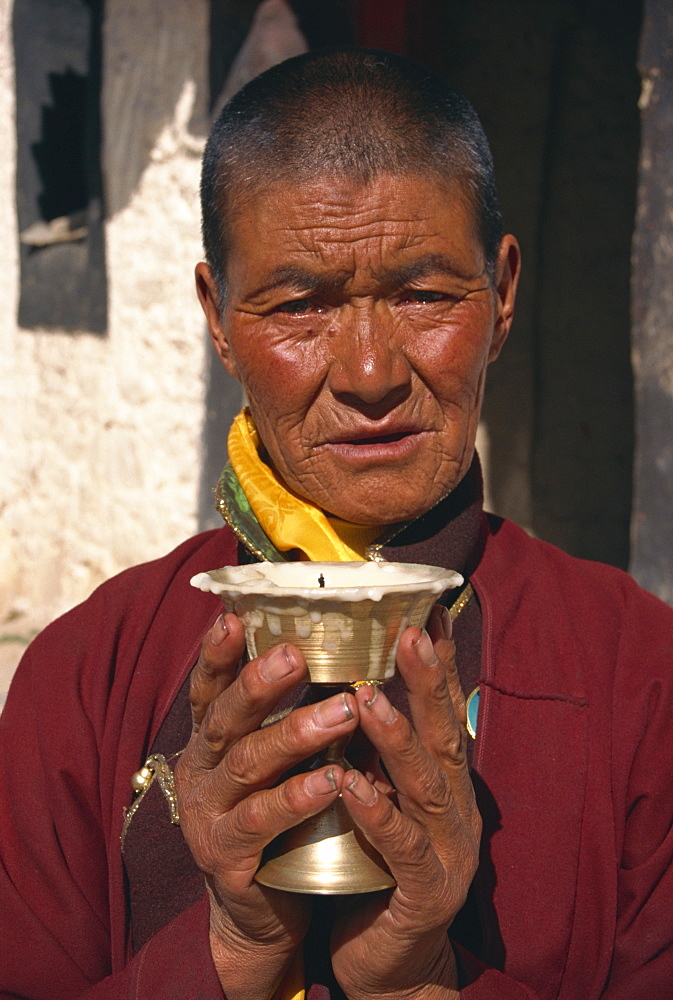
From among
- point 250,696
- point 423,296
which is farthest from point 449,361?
point 250,696

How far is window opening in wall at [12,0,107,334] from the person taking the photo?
6.39 m

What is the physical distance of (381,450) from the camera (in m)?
1.88

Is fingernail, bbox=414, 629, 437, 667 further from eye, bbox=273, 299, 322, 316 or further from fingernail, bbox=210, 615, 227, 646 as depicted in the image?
eye, bbox=273, 299, 322, 316

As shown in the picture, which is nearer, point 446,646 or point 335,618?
point 335,618

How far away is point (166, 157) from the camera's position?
5633 millimetres

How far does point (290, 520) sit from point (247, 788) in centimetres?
66

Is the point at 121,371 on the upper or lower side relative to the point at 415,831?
upper

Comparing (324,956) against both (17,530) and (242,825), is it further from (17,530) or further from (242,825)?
(17,530)

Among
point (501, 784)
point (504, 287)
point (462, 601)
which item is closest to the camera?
point (501, 784)

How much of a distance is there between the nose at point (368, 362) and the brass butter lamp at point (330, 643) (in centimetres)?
41

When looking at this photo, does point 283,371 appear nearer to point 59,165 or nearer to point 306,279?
point 306,279

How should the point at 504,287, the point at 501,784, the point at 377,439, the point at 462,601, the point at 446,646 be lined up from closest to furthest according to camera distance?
the point at 446,646 → the point at 501,784 → the point at 377,439 → the point at 462,601 → the point at 504,287

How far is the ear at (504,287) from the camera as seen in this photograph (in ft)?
6.84

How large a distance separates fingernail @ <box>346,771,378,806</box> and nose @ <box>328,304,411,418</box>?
0.71 m
